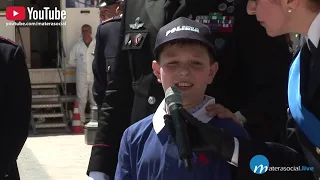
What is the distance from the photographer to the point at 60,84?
11.6 meters

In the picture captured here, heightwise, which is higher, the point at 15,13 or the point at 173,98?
the point at 15,13

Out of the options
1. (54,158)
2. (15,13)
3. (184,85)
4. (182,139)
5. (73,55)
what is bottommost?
(54,158)

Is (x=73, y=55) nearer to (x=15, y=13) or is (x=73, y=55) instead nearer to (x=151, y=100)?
(x=15, y=13)

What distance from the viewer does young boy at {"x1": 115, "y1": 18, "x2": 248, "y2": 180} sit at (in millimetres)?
1888

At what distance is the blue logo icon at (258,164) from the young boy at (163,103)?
143 millimetres

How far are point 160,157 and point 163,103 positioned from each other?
193 millimetres

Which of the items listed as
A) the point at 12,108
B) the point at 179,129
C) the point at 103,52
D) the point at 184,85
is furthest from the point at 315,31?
the point at 103,52

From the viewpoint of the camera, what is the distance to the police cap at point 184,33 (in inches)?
77.7

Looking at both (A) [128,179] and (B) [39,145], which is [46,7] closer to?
(B) [39,145]

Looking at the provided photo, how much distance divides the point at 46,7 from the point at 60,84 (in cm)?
173

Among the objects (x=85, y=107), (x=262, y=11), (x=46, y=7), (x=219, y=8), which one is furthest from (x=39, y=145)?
(x=262, y=11)

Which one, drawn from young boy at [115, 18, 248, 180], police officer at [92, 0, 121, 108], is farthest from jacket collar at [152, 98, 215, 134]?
police officer at [92, 0, 121, 108]

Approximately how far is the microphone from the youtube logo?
9.77 meters

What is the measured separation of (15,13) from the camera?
1140 cm
